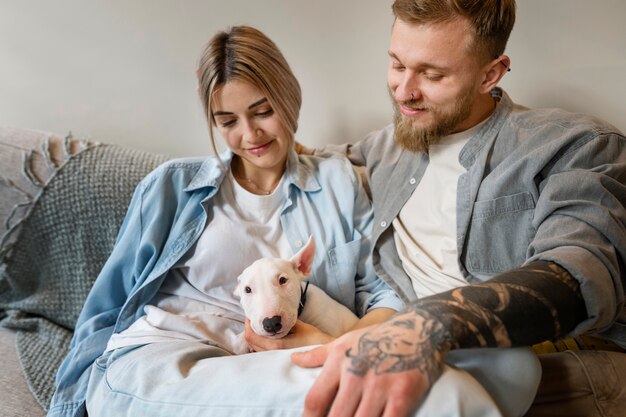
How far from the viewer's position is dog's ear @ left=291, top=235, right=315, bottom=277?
4.60 feet

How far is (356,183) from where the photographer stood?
1.68 meters

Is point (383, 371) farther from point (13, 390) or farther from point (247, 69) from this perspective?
point (13, 390)

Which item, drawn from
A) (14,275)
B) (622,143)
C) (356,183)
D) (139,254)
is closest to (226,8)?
(356,183)

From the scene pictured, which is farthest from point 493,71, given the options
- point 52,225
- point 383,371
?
point 52,225

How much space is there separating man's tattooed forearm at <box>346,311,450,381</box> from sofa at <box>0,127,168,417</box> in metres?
1.15

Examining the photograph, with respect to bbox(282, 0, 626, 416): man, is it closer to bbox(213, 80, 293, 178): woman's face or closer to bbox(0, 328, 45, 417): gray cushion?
bbox(213, 80, 293, 178): woman's face

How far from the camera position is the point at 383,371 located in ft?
2.89

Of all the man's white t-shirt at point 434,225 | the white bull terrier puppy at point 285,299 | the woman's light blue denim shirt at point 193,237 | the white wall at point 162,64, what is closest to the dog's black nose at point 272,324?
the white bull terrier puppy at point 285,299

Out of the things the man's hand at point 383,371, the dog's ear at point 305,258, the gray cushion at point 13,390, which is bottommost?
the gray cushion at point 13,390

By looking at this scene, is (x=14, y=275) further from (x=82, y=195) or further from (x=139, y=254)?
(x=139, y=254)

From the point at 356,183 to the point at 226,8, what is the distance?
2.84ft

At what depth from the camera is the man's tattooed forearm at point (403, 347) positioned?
2.90 feet

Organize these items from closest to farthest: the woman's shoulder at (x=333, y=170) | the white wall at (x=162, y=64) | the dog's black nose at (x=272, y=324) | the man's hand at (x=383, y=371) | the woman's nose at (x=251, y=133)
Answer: the man's hand at (x=383, y=371), the dog's black nose at (x=272, y=324), the woman's nose at (x=251, y=133), the woman's shoulder at (x=333, y=170), the white wall at (x=162, y=64)

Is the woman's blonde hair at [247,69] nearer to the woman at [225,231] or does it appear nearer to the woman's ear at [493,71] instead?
the woman at [225,231]
